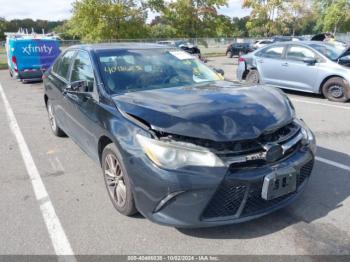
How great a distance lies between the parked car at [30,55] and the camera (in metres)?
12.7

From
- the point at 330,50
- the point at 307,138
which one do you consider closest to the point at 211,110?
the point at 307,138

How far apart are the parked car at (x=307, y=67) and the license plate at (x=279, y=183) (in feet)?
20.5

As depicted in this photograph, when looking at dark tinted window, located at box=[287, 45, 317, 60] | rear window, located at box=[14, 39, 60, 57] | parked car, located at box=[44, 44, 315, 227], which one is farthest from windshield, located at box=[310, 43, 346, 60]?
rear window, located at box=[14, 39, 60, 57]

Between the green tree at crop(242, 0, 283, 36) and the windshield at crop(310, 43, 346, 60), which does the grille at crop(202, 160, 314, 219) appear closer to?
the windshield at crop(310, 43, 346, 60)

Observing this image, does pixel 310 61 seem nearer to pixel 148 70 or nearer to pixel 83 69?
pixel 148 70

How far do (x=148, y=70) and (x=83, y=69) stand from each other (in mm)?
836

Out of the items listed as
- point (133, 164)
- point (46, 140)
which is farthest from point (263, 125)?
point (46, 140)

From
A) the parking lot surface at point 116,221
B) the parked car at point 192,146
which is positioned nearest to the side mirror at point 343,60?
the parking lot surface at point 116,221

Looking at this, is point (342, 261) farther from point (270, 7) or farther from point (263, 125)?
point (270, 7)

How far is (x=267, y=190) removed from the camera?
2.62 m

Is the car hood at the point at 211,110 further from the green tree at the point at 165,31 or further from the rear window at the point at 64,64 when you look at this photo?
the green tree at the point at 165,31

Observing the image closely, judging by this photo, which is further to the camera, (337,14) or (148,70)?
(337,14)

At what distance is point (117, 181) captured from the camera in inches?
126

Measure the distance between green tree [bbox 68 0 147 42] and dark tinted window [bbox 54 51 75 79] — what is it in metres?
26.6
